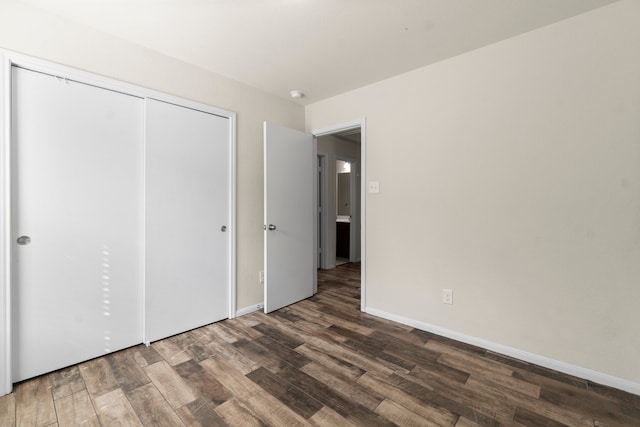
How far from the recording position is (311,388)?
70.9 inches

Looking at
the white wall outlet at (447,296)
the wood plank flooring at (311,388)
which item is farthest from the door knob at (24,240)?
the white wall outlet at (447,296)

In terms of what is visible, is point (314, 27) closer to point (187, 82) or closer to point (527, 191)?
point (187, 82)

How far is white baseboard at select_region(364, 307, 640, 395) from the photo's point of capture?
1.81 m

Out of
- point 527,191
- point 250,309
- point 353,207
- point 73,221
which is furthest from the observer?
point 353,207

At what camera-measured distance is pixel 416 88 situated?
2.66 m

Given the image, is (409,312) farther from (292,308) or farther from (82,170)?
(82,170)

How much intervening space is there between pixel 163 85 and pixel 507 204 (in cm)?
298

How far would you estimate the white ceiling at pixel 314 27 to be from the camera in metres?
1.81

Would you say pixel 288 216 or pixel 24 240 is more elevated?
pixel 288 216

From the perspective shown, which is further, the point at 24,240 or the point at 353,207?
the point at 353,207

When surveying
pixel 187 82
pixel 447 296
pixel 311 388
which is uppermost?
pixel 187 82

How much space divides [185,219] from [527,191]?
280cm

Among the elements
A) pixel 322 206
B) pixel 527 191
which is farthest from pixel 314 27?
pixel 322 206

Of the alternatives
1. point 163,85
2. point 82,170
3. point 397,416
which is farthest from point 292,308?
point 163,85
